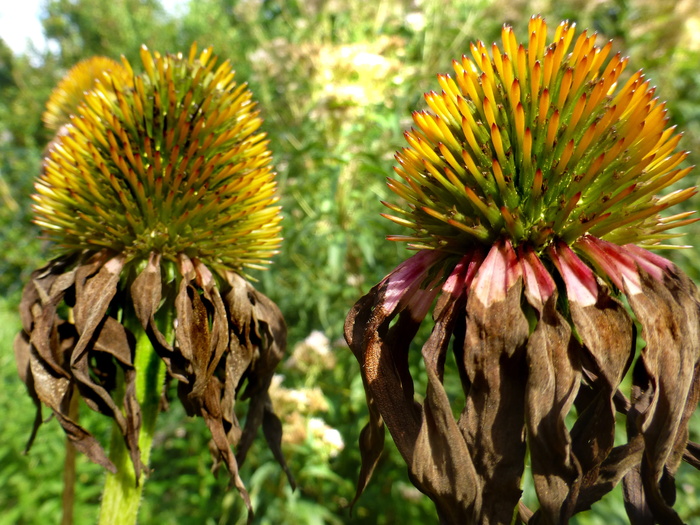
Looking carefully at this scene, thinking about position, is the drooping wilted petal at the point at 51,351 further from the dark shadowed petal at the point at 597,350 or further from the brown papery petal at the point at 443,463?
the dark shadowed petal at the point at 597,350

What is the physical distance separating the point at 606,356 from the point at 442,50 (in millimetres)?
4251

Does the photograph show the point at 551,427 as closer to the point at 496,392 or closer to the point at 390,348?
the point at 496,392

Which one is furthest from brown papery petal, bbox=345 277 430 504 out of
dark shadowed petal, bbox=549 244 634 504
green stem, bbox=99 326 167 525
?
green stem, bbox=99 326 167 525

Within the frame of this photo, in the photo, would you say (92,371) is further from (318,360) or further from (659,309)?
(318,360)

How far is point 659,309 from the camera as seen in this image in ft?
3.13

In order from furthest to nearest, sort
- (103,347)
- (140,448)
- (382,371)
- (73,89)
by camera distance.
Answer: (73,89)
(140,448)
(103,347)
(382,371)

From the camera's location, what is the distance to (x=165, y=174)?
51.6 inches

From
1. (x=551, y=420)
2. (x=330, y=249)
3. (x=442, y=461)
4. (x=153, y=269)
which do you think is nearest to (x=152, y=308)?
(x=153, y=269)

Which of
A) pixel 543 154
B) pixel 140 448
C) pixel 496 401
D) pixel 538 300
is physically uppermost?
pixel 543 154

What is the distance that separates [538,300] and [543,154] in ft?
1.04

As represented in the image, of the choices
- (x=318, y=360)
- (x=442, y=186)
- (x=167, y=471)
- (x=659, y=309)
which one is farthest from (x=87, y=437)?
(x=167, y=471)

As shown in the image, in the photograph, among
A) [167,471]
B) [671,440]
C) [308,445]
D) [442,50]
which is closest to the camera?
[671,440]

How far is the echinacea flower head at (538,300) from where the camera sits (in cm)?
85

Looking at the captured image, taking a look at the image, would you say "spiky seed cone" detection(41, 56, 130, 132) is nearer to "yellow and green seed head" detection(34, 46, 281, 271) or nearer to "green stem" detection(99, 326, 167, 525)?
"yellow and green seed head" detection(34, 46, 281, 271)
